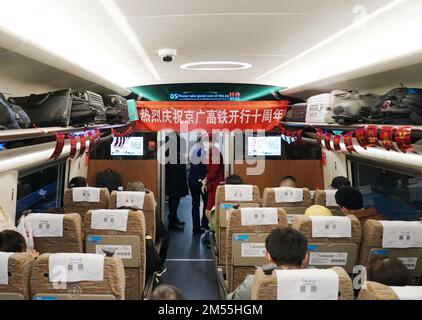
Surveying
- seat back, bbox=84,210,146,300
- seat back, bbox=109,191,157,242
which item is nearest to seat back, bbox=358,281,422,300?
seat back, bbox=84,210,146,300

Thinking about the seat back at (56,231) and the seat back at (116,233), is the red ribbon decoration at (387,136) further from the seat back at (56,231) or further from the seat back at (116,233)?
the seat back at (56,231)

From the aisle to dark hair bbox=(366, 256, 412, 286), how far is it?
2.51m

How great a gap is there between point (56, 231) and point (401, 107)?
9.15ft

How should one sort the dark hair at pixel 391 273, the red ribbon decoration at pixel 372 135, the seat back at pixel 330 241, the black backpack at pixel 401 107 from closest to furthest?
the dark hair at pixel 391 273
the black backpack at pixel 401 107
the seat back at pixel 330 241
the red ribbon decoration at pixel 372 135

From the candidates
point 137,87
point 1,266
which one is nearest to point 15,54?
point 1,266

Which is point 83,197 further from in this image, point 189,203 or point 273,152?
point 189,203

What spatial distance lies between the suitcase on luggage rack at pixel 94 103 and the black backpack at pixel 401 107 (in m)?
2.65

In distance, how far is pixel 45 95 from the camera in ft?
11.1

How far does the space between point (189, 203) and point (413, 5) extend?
809cm

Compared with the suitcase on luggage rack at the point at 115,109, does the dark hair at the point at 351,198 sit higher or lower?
lower

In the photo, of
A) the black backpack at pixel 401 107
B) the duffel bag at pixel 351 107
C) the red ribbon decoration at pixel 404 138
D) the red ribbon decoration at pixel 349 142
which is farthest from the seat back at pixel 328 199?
the red ribbon decoration at pixel 404 138

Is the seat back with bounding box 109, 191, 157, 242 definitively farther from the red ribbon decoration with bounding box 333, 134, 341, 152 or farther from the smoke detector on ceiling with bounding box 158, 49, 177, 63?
the red ribbon decoration with bounding box 333, 134, 341, 152

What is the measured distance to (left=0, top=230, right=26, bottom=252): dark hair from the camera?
8.53ft

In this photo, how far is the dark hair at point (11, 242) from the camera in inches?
102
